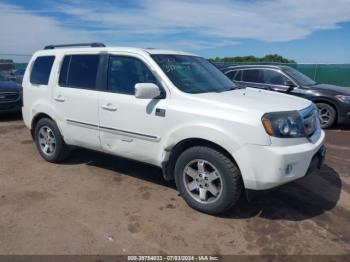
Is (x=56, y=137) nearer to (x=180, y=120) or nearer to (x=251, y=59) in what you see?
(x=180, y=120)

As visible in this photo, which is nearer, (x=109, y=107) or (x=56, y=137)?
(x=109, y=107)

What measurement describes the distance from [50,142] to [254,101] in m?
3.44


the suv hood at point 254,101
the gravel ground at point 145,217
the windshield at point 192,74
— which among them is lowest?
the gravel ground at point 145,217

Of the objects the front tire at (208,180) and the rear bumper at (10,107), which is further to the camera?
the rear bumper at (10,107)

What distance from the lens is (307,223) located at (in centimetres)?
386

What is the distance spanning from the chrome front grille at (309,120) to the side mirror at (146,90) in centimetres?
165

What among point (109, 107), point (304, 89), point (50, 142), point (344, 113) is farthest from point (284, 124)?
point (344, 113)

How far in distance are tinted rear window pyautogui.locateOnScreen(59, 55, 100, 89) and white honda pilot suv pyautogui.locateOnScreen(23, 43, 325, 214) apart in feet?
0.05

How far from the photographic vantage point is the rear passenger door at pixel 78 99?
488 centimetres

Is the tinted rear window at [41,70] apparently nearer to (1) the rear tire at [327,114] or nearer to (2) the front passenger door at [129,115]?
(2) the front passenger door at [129,115]

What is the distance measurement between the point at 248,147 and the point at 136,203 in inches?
63.3

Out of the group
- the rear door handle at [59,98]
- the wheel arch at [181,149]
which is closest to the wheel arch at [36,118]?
the rear door handle at [59,98]

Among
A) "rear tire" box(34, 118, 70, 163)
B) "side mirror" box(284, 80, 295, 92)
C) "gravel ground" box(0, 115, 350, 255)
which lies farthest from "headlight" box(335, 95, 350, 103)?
"rear tire" box(34, 118, 70, 163)

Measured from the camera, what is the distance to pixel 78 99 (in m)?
4.99
